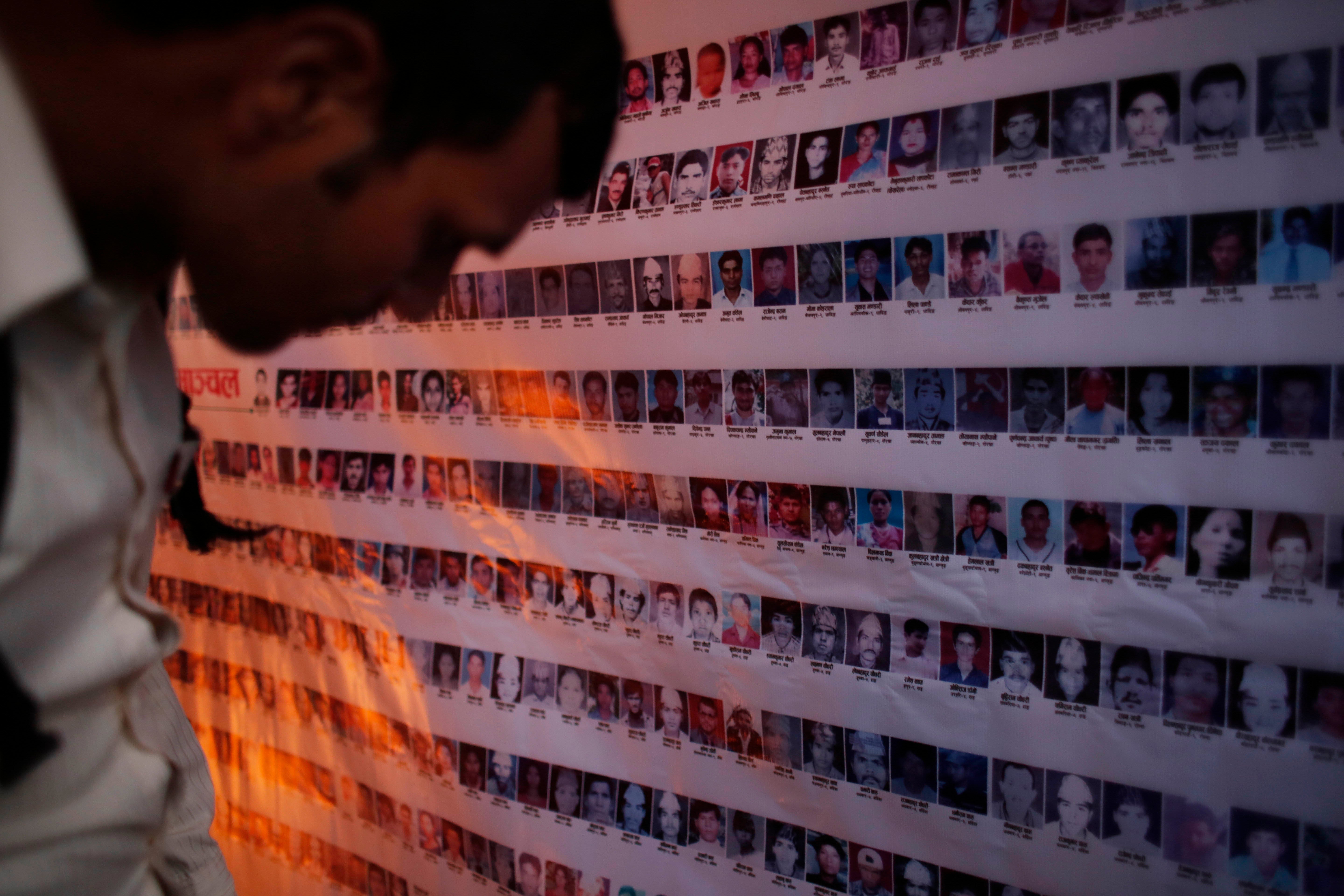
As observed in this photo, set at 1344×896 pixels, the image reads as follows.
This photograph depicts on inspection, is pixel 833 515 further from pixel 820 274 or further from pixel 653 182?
pixel 653 182

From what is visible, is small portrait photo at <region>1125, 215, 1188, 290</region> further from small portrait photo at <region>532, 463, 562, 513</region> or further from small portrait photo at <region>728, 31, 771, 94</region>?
small portrait photo at <region>532, 463, 562, 513</region>

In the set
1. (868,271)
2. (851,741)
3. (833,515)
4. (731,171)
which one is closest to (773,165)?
(731,171)

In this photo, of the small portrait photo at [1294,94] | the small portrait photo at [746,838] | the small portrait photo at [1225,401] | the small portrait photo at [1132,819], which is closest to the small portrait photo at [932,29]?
the small portrait photo at [1294,94]

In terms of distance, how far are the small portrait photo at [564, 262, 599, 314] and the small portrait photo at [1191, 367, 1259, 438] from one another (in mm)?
582

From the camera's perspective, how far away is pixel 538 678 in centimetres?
99

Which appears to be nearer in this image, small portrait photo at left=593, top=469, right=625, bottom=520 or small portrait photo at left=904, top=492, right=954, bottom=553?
small portrait photo at left=904, top=492, right=954, bottom=553

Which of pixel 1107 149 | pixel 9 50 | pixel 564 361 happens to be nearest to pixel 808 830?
pixel 564 361

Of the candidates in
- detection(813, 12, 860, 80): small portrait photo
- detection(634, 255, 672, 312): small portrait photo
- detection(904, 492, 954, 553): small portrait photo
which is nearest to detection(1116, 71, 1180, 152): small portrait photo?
detection(813, 12, 860, 80): small portrait photo

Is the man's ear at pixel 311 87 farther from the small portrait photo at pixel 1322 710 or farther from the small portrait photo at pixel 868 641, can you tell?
the small portrait photo at pixel 1322 710

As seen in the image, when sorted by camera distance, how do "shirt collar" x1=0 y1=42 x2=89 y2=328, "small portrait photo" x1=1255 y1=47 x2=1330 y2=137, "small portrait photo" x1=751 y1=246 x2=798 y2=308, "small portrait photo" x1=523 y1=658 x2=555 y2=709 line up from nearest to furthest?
"shirt collar" x1=0 y1=42 x2=89 y2=328 → "small portrait photo" x1=1255 y1=47 x2=1330 y2=137 → "small portrait photo" x1=751 y1=246 x2=798 y2=308 → "small portrait photo" x1=523 y1=658 x2=555 y2=709

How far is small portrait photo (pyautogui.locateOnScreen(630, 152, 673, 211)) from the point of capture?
0.84 meters

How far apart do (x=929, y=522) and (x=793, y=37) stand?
48cm

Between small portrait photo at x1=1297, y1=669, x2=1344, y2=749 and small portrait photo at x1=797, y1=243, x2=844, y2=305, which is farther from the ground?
small portrait photo at x1=797, y1=243, x2=844, y2=305

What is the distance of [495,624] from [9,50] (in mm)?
796
